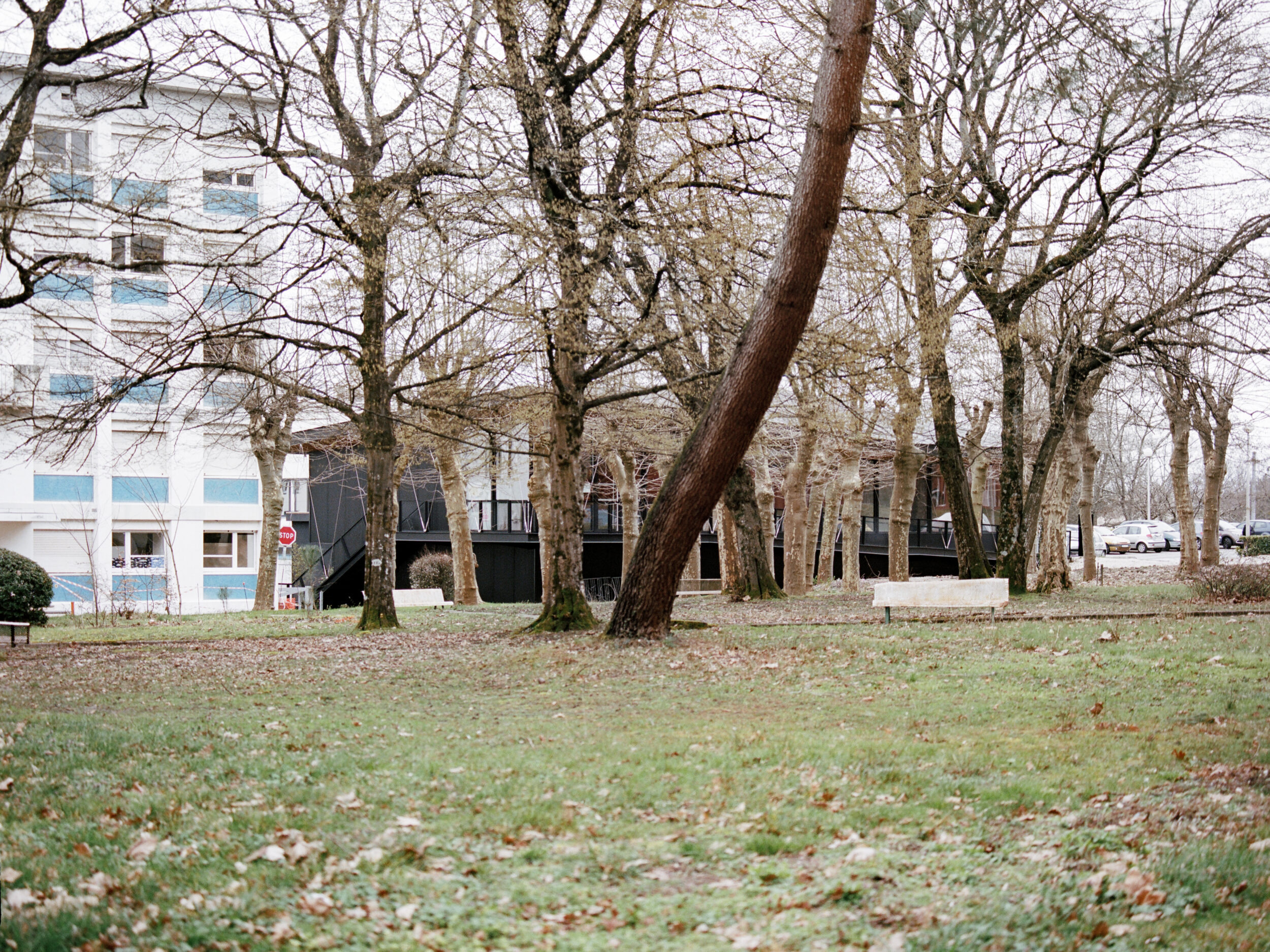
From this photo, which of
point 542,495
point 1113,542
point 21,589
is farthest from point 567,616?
point 1113,542

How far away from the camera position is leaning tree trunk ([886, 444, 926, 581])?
994 inches

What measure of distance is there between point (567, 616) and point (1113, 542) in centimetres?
4745

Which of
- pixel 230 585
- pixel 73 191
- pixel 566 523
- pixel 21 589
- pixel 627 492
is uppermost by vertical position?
pixel 73 191

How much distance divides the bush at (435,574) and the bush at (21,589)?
11.0 meters

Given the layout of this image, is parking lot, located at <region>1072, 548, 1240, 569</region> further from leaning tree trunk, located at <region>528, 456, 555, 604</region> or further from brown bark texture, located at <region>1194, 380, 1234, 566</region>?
leaning tree trunk, located at <region>528, 456, 555, 604</region>

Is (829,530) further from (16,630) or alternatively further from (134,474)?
(16,630)

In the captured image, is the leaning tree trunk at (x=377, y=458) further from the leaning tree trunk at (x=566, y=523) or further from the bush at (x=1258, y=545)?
the bush at (x=1258, y=545)

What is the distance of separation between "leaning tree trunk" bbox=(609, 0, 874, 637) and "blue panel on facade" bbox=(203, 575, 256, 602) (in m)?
30.0

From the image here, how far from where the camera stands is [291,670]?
12195 mm

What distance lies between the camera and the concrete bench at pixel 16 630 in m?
15.5

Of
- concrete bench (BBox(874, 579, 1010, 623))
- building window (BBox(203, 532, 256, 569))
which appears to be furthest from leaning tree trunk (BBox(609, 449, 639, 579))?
building window (BBox(203, 532, 256, 569))

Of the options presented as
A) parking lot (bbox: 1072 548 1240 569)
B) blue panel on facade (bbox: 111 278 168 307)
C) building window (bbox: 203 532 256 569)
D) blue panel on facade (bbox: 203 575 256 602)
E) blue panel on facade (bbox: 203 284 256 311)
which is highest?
blue panel on facade (bbox: 111 278 168 307)

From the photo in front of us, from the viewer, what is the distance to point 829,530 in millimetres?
36719

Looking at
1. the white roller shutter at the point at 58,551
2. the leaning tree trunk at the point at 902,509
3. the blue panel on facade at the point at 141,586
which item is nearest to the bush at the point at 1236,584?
the leaning tree trunk at the point at 902,509
